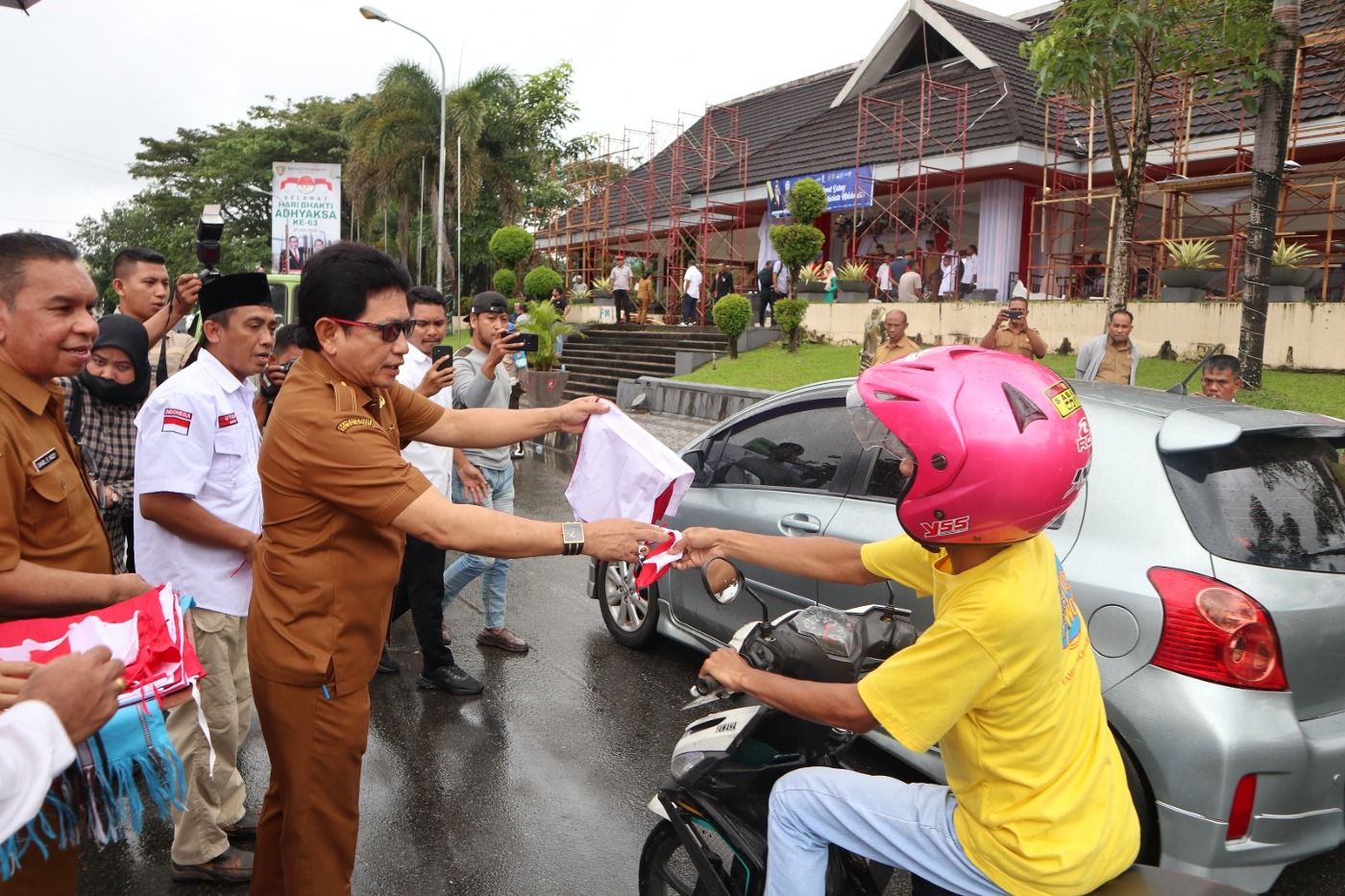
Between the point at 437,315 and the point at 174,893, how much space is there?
113 inches

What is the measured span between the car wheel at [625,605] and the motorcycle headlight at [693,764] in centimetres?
273

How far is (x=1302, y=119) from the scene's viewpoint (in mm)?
14562

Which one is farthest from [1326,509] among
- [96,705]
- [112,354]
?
[112,354]

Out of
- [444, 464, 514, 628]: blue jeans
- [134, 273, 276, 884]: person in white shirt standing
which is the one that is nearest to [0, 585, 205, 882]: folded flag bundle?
[134, 273, 276, 884]: person in white shirt standing

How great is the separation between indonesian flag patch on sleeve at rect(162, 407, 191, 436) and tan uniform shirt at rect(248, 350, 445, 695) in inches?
32.7

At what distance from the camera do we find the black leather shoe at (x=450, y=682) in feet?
15.8

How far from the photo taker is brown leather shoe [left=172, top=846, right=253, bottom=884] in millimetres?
3213

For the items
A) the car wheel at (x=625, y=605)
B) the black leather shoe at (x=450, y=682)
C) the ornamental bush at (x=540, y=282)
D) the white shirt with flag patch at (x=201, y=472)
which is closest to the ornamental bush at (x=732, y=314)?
the ornamental bush at (x=540, y=282)

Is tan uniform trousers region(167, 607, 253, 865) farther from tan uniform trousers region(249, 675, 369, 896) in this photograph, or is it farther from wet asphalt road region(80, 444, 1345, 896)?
tan uniform trousers region(249, 675, 369, 896)

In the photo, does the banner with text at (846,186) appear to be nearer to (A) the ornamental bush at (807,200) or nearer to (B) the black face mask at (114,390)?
(A) the ornamental bush at (807,200)

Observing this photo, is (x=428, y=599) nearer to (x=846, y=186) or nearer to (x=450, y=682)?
(x=450, y=682)

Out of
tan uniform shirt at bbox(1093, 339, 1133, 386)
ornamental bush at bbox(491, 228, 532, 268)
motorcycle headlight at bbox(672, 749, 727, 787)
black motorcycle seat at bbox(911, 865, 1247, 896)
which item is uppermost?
ornamental bush at bbox(491, 228, 532, 268)

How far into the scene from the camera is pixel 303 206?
29.3 m

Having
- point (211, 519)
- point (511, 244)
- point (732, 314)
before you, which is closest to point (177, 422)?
point (211, 519)
